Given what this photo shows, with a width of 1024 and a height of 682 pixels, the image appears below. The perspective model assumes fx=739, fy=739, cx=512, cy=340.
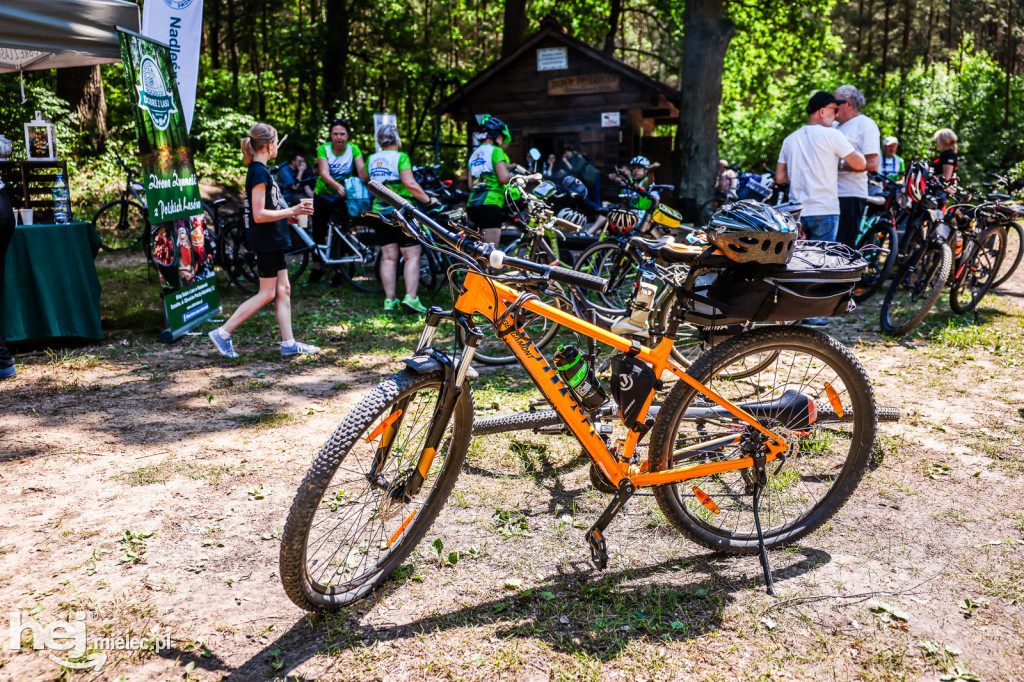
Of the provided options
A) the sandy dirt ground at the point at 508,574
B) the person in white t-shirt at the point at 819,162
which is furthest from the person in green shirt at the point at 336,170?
the sandy dirt ground at the point at 508,574

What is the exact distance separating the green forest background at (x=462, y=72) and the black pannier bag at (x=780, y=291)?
11.0 metres

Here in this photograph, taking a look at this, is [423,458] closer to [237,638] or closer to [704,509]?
[237,638]

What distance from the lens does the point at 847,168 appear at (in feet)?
24.2

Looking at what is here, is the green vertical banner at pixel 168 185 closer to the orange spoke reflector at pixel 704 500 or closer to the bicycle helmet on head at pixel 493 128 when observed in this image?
the bicycle helmet on head at pixel 493 128

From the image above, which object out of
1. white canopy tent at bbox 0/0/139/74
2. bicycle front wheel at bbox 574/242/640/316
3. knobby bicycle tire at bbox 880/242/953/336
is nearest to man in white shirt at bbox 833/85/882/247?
knobby bicycle tire at bbox 880/242/953/336

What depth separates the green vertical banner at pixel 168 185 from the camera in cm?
666

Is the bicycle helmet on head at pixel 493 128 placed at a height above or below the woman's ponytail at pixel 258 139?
above

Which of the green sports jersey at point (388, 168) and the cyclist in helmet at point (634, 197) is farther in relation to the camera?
the cyclist in helmet at point (634, 197)

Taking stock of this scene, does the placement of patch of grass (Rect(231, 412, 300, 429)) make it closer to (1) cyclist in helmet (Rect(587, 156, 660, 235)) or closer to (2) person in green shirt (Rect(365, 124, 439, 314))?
(2) person in green shirt (Rect(365, 124, 439, 314))

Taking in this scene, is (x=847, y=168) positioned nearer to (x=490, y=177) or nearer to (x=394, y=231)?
(x=490, y=177)

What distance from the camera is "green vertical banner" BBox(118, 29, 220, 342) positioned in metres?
6.66

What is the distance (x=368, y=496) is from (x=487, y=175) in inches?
234

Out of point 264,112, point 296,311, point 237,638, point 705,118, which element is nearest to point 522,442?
point 237,638

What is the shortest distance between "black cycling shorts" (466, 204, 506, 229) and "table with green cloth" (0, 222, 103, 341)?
148 inches
